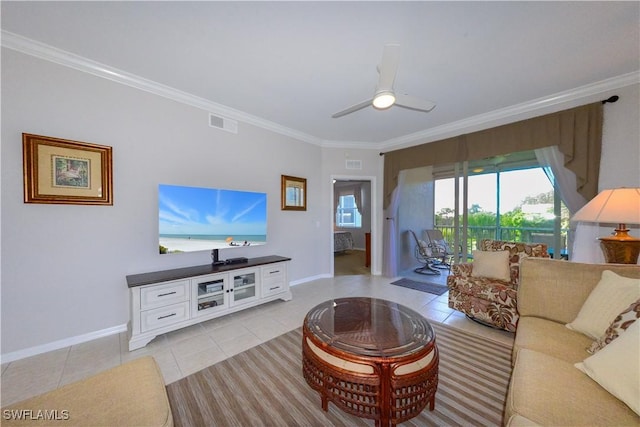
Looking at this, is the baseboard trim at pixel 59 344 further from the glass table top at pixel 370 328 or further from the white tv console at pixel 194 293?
the glass table top at pixel 370 328

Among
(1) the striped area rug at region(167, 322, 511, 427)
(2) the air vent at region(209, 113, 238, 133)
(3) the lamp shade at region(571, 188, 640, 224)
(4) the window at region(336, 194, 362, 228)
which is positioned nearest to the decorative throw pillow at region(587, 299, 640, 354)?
(1) the striped area rug at region(167, 322, 511, 427)

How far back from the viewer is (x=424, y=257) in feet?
15.3

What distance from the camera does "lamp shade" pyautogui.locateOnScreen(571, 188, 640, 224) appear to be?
5.69ft

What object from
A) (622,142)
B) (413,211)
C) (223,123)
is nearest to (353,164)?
(413,211)

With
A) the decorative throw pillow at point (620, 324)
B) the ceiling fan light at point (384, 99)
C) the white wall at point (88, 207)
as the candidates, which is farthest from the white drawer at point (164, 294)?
the decorative throw pillow at point (620, 324)

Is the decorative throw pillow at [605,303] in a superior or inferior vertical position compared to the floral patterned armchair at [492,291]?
superior

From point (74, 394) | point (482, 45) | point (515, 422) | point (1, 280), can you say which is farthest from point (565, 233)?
point (1, 280)

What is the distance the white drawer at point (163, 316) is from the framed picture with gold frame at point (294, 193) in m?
2.01

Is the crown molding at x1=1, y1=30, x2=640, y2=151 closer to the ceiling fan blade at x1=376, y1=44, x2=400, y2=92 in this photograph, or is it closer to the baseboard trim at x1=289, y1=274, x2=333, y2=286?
the ceiling fan blade at x1=376, y1=44, x2=400, y2=92

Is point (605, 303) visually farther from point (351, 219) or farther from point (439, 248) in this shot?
point (351, 219)

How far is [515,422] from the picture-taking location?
87 centimetres

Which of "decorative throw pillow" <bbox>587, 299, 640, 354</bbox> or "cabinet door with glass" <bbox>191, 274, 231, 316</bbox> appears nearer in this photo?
"decorative throw pillow" <bbox>587, 299, 640, 354</bbox>

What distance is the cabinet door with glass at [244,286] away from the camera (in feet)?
9.04

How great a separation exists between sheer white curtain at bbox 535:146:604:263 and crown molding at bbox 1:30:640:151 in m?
0.58
